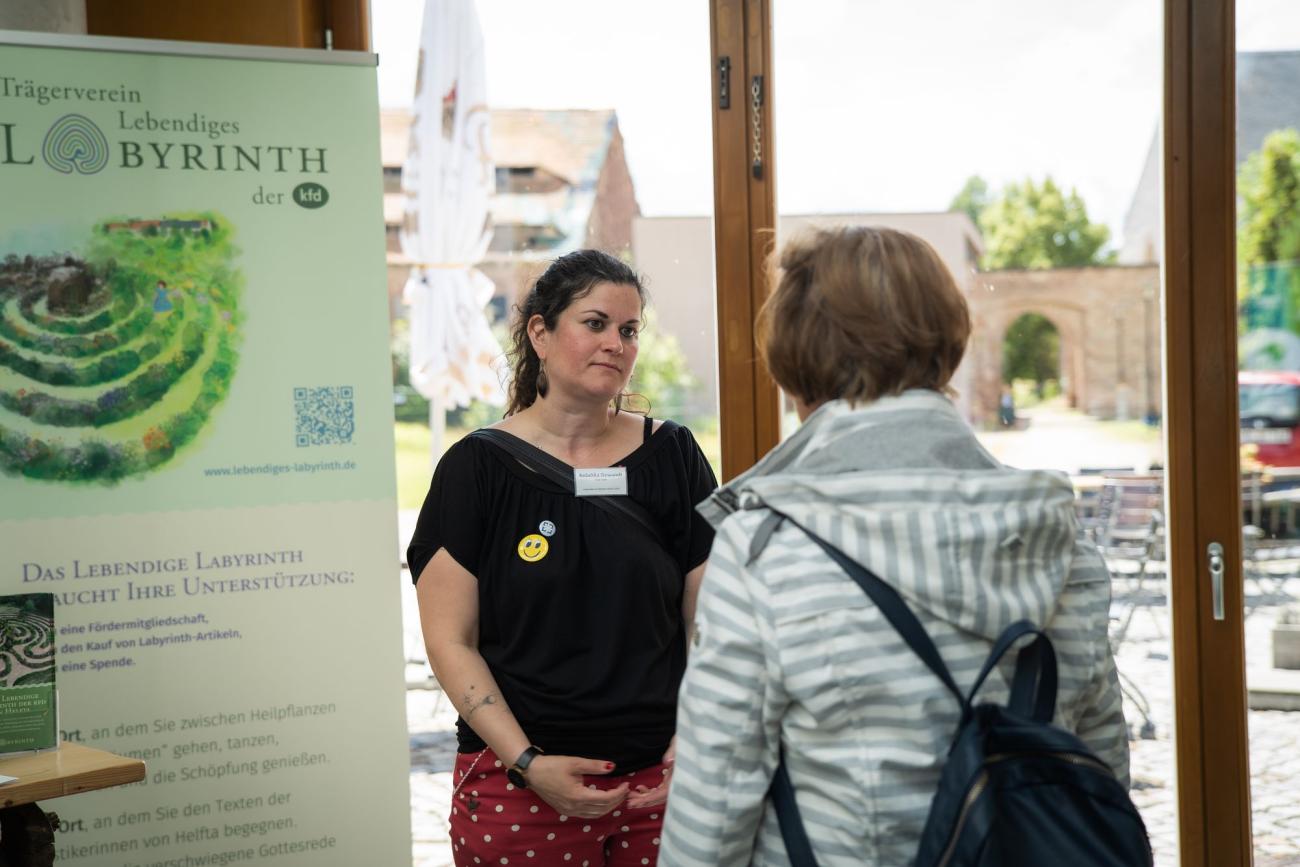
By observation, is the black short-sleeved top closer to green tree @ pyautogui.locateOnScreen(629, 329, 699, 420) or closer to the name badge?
the name badge

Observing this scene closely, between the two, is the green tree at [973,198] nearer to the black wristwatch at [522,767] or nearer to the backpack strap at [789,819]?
the black wristwatch at [522,767]

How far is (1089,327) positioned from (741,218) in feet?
3.15

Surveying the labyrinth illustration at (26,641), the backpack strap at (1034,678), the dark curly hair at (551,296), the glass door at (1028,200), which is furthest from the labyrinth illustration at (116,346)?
the backpack strap at (1034,678)

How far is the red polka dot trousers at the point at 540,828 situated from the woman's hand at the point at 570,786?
5 centimetres

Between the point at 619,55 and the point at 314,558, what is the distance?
5.03 feet

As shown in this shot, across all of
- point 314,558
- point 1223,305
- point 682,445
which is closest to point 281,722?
point 314,558

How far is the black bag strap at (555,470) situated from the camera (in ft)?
6.24

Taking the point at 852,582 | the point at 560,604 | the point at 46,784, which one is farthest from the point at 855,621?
the point at 46,784

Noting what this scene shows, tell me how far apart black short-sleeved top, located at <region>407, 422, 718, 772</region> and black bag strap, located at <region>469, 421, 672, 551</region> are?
1cm

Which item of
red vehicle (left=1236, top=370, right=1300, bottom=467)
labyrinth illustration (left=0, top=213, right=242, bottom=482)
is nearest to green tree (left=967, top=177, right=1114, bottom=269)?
red vehicle (left=1236, top=370, right=1300, bottom=467)

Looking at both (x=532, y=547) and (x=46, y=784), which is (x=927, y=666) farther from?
(x=46, y=784)

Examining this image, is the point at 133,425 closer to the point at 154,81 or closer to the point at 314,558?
the point at 314,558

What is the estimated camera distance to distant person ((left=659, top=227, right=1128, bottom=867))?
3.66 ft

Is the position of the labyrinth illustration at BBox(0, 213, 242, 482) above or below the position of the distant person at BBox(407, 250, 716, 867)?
above
